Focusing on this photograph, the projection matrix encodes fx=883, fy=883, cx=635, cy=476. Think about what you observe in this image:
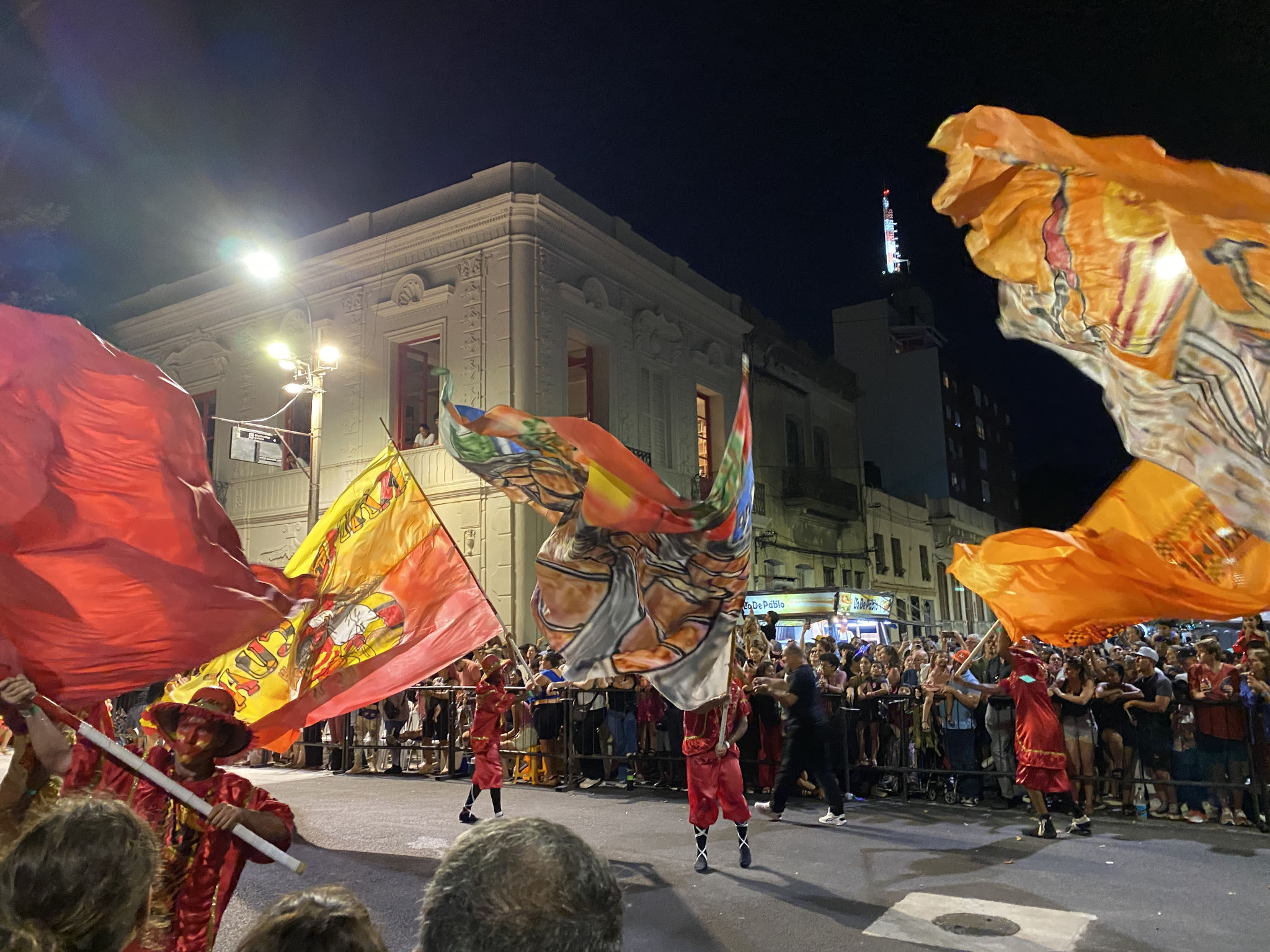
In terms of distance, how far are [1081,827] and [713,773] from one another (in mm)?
4144

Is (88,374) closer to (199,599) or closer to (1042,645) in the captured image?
Answer: (199,599)

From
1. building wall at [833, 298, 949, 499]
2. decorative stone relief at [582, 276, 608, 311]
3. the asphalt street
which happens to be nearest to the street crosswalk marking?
the asphalt street

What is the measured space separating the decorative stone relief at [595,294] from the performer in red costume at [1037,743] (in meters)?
14.6

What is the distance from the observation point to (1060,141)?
331cm

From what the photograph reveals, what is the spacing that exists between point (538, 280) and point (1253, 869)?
16.6 metres

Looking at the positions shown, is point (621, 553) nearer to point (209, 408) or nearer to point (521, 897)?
point (521, 897)

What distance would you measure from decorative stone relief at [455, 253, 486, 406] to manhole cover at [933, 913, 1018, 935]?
50.8 feet

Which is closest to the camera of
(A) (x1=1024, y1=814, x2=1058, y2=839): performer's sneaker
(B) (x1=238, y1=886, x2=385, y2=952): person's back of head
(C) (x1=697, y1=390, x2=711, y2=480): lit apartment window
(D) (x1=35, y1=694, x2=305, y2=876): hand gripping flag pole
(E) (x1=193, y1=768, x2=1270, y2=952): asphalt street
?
(B) (x1=238, y1=886, x2=385, y2=952): person's back of head

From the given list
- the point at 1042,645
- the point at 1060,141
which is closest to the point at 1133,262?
the point at 1060,141

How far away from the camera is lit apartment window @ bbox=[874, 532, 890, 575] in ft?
112

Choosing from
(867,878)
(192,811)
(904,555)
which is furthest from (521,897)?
(904,555)

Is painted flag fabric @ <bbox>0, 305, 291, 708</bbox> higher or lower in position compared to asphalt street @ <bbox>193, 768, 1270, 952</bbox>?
higher

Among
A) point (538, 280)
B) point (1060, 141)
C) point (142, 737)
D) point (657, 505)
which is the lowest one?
point (142, 737)

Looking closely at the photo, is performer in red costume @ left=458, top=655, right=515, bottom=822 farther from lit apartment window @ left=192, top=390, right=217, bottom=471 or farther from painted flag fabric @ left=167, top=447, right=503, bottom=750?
lit apartment window @ left=192, top=390, right=217, bottom=471
